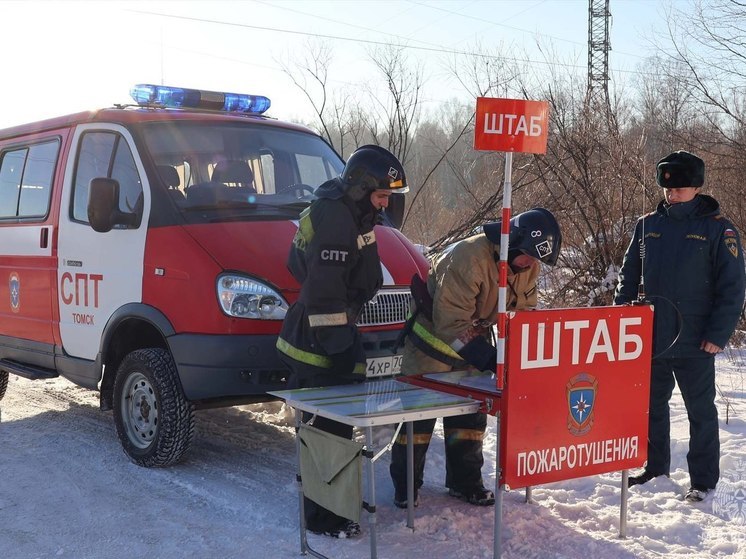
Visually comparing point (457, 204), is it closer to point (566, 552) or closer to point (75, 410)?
point (75, 410)

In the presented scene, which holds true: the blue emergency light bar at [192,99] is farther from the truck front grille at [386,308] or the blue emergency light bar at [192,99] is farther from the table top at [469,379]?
the table top at [469,379]

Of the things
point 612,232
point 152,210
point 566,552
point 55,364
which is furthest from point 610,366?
point 612,232

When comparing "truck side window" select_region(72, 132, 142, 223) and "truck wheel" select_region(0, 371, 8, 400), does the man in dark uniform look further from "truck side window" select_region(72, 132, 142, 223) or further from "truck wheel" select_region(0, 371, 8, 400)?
"truck wheel" select_region(0, 371, 8, 400)

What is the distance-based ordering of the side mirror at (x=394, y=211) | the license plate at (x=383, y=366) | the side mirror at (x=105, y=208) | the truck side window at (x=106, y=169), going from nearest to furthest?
1. the license plate at (x=383, y=366)
2. the side mirror at (x=105, y=208)
3. the truck side window at (x=106, y=169)
4. the side mirror at (x=394, y=211)

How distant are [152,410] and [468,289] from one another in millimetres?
2376

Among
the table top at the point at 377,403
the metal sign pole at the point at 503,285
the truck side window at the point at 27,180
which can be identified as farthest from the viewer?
the truck side window at the point at 27,180

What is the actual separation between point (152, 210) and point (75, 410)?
2.68m

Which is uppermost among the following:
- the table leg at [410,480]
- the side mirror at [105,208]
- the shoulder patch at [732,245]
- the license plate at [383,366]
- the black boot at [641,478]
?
the side mirror at [105,208]

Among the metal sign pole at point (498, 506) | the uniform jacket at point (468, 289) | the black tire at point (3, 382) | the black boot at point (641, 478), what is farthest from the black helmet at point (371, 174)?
the black tire at point (3, 382)

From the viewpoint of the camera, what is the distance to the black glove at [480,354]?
399 centimetres

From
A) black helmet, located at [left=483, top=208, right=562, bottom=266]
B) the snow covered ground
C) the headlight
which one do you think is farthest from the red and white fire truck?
black helmet, located at [left=483, top=208, right=562, bottom=266]

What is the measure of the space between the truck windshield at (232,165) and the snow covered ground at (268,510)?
1.79 m

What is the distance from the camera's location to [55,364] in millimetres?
6172

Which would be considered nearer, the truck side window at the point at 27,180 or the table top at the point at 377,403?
the table top at the point at 377,403
